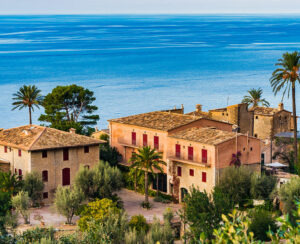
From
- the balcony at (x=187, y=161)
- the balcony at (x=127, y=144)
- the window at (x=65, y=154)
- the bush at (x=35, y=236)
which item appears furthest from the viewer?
the balcony at (x=127, y=144)

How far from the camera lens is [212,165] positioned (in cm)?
4603

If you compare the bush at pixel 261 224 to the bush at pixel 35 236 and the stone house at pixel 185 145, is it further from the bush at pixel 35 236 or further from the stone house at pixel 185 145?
the bush at pixel 35 236

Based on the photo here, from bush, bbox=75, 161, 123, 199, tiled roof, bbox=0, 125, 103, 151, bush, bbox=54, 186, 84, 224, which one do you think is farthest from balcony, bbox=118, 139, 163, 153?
bush, bbox=54, 186, 84, 224

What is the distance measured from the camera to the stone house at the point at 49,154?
154 ft

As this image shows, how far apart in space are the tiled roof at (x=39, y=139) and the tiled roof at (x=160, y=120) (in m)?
4.71

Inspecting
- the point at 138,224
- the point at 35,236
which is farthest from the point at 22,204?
the point at 35,236

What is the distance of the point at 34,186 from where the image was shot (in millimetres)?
44938

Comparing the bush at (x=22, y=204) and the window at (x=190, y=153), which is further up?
the window at (x=190, y=153)

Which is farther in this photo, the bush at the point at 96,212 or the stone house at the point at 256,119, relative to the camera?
the stone house at the point at 256,119

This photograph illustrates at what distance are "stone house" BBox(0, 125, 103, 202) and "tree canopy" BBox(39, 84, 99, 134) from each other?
1699cm

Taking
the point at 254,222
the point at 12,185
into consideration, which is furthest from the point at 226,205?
the point at 12,185

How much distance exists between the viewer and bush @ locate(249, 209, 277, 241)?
121 ft

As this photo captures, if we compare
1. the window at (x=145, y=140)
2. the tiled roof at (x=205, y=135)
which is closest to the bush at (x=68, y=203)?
the tiled roof at (x=205, y=135)

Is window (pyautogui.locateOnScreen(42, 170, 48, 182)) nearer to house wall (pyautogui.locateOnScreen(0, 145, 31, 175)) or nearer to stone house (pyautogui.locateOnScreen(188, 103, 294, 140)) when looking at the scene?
house wall (pyautogui.locateOnScreen(0, 145, 31, 175))
